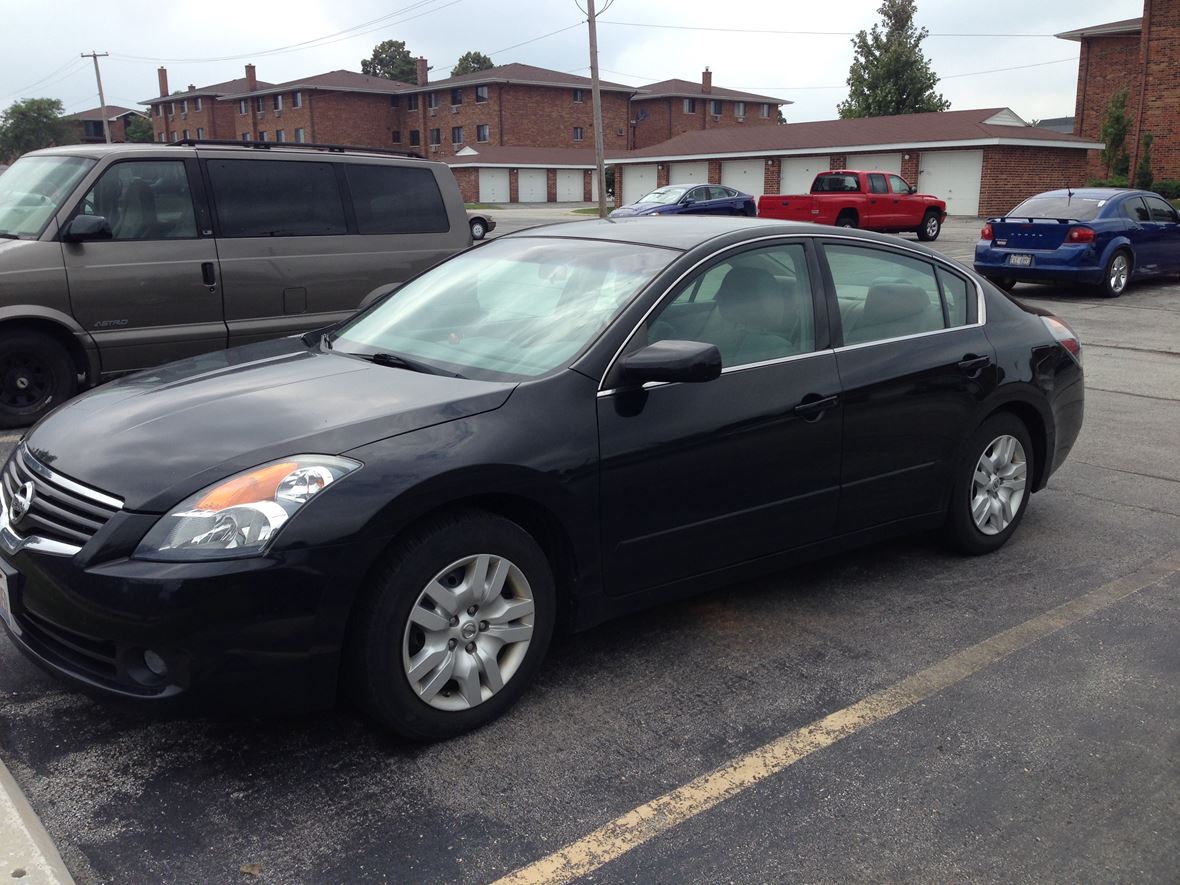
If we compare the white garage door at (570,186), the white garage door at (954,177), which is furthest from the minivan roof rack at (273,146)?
the white garage door at (570,186)

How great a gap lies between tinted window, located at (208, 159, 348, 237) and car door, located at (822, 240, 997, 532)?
16.5ft

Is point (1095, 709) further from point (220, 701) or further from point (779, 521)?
point (220, 701)

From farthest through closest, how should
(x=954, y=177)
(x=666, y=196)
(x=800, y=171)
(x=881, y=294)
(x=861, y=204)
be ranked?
1. (x=800, y=171)
2. (x=954, y=177)
3. (x=666, y=196)
4. (x=861, y=204)
5. (x=881, y=294)

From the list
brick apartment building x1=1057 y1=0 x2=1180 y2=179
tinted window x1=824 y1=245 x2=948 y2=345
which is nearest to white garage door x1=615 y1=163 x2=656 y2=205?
brick apartment building x1=1057 y1=0 x2=1180 y2=179

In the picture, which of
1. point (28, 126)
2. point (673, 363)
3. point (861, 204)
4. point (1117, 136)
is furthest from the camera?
point (28, 126)

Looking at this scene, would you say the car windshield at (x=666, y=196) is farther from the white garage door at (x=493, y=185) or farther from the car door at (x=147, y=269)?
the white garage door at (x=493, y=185)

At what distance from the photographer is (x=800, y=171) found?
44812 mm

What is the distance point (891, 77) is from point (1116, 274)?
131 ft

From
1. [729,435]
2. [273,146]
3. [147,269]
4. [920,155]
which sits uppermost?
[273,146]

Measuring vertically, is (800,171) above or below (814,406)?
above

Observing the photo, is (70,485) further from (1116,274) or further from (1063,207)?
(1116,274)

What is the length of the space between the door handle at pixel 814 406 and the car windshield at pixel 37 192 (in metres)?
5.64

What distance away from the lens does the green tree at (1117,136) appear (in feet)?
109

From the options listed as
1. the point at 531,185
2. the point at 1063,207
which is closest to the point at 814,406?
the point at 1063,207
